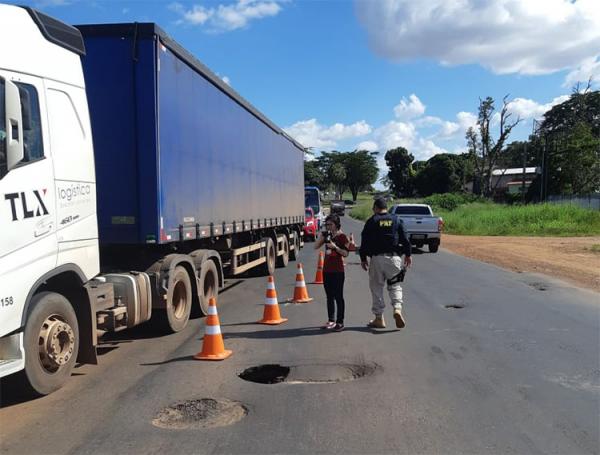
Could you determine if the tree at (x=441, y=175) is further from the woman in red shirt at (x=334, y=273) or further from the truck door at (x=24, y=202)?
the truck door at (x=24, y=202)

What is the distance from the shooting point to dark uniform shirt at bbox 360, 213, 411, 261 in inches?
312

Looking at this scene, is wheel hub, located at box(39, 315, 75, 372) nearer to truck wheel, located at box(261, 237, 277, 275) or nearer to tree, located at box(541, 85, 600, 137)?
truck wheel, located at box(261, 237, 277, 275)

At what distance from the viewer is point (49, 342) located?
4938 mm

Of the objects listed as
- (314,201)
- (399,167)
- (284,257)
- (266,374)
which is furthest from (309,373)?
(399,167)

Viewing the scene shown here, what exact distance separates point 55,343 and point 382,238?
4.51 meters

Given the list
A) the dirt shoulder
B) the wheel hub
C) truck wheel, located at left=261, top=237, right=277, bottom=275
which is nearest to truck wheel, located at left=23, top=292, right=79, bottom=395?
the wheel hub

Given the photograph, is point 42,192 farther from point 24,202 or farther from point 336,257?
point 336,257

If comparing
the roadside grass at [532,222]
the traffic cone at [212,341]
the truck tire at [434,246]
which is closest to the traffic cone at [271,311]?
the traffic cone at [212,341]

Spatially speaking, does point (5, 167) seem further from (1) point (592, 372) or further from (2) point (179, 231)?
(1) point (592, 372)

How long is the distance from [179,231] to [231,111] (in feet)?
11.7

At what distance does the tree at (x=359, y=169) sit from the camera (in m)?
117

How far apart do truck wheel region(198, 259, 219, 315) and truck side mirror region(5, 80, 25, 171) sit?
4334mm

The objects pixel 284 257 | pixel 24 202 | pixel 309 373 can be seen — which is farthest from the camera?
pixel 284 257

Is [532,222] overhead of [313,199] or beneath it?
beneath
